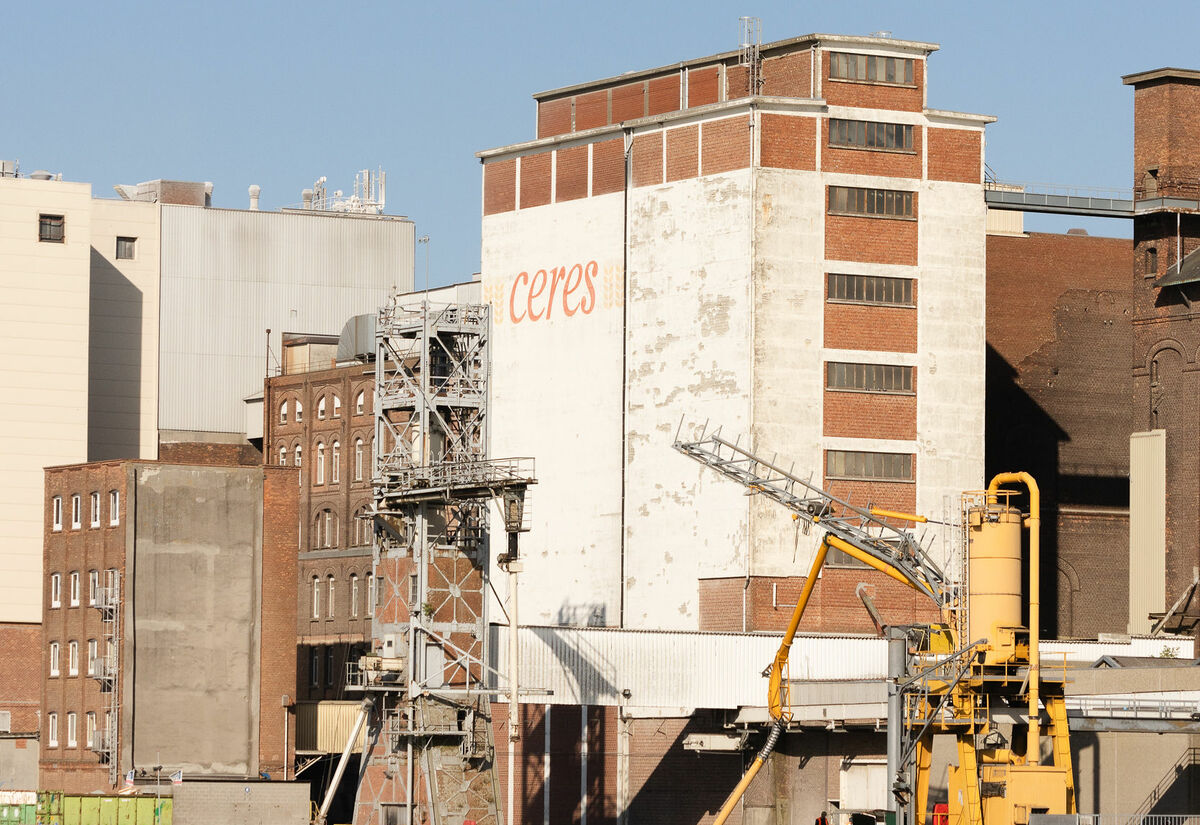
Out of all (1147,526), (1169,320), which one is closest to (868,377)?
(1169,320)

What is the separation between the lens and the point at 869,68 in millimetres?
94562

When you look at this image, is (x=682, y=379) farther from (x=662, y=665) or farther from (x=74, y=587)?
(x=74, y=587)

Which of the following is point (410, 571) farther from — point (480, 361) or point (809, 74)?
point (809, 74)

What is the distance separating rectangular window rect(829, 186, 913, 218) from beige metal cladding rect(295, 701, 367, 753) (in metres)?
33.9

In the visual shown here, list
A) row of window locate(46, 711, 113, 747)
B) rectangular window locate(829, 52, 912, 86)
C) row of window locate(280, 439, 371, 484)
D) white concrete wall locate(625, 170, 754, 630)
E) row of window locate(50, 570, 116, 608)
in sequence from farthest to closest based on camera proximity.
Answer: row of window locate(280, 439, 371, 484) < row of window locate(50, 570, 116, 608) < row of window locate(46, 711, 113, 747) < rectangular window locate(829, 52, 912, 86) < white concrete wall locate(625, 170, 754, 630)

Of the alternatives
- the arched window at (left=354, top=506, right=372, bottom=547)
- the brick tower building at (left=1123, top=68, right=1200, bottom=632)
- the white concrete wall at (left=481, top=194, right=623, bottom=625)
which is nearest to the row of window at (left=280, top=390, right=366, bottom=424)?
the arched window at (left=354, top=506, right=372, bottom=547)

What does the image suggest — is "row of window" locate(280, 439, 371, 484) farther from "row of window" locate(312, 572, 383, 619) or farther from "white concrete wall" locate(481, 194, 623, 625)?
"white concrete wall" locate(481, 194, 623, 625)

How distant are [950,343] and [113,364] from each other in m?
59.5

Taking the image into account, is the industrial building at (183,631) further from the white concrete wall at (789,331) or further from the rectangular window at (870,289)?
the rectangular window at (870,289)

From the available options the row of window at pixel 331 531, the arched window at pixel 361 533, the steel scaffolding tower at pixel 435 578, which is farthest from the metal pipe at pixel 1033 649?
the row of window at pixel 331 531

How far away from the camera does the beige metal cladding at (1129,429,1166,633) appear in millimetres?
95500

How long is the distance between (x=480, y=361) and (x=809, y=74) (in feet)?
88.3

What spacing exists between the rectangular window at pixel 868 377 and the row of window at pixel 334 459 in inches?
1496

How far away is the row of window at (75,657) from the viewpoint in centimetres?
9619
